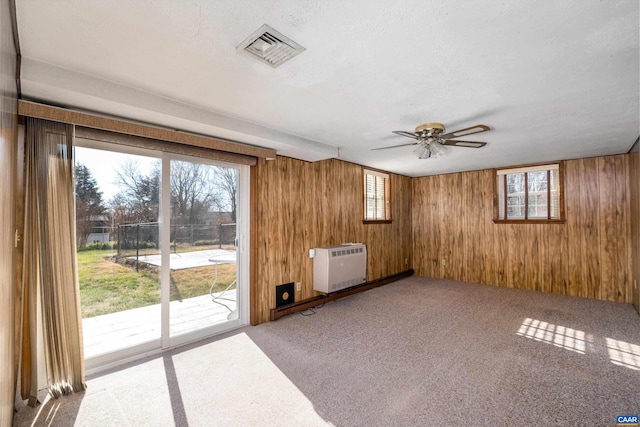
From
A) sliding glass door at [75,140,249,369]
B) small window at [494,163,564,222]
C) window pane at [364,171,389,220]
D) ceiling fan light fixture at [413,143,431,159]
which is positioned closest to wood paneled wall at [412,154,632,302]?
small window at [494,163,564,222]

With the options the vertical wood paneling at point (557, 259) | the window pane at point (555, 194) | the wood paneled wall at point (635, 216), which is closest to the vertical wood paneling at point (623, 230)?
the wood paneled wall at point (635, 216)

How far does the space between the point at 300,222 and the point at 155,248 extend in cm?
187

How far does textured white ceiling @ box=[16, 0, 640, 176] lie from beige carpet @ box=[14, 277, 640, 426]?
215 centimetres

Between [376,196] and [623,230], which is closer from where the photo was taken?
[623,230]

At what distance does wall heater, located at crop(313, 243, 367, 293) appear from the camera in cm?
409

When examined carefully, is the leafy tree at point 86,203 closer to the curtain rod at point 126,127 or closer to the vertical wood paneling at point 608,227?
the curtain rod at point 126,127

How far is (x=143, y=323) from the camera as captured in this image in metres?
2.86

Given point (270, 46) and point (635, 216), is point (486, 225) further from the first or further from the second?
point (270, 46)

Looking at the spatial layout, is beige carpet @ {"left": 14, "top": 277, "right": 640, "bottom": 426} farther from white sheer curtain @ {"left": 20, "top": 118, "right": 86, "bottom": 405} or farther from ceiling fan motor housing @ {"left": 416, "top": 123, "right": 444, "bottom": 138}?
ceiling fan motor housing @ {"left": 416, "top": 123, "right": 444, "bottom": 138}

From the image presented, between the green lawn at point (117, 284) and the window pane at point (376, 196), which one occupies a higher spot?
the window pane at point (376, 196)

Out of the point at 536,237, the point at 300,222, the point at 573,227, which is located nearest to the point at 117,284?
the point at 300,222

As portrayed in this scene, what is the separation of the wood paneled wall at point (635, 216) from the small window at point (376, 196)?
136 inches

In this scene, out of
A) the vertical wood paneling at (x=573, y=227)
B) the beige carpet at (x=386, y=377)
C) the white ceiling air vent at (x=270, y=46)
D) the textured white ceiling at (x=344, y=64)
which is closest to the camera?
the textured white ceiling at (x=344, y=64)

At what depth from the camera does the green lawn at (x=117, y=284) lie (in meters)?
2.52
